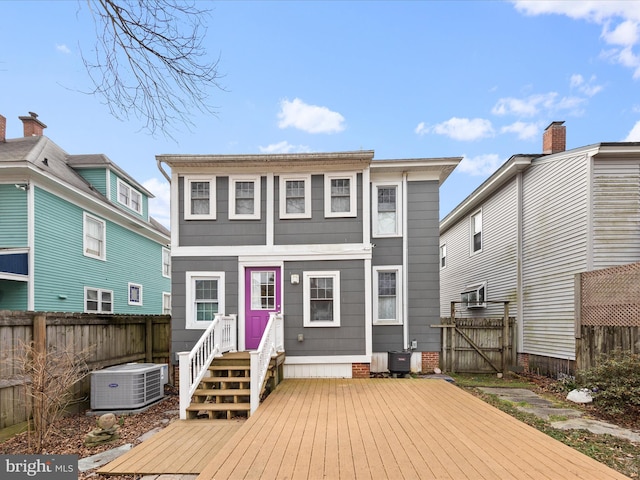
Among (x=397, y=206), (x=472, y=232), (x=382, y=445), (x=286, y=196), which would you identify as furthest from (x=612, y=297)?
(x=286, y=196)

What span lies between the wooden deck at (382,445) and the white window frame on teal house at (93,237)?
326 inches

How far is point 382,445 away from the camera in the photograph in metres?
3.91

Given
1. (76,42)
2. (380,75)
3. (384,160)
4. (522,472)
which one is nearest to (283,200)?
(384,160)

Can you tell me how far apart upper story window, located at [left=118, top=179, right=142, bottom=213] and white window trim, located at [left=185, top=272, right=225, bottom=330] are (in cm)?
711

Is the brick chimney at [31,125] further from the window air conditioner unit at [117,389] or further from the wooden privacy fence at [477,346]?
the wooden privacy fence at [477,346]

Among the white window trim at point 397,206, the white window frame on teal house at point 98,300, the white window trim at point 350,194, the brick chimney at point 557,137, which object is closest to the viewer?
the white window trim at point 350,194

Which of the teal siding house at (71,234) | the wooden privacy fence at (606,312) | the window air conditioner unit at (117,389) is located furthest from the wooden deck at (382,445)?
the teal siding house at (71,234)

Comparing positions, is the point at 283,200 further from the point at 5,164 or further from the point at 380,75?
the point at 5,164

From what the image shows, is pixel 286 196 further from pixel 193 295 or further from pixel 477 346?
pixel 477 346

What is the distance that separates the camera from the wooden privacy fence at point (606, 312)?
6145mm

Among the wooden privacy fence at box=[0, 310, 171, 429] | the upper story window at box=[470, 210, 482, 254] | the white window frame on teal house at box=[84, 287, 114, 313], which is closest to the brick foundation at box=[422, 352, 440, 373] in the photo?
the upper story window at box=[470, 210, 482, 254]

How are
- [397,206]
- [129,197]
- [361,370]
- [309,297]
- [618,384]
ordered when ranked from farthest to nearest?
[129,197], [397,206], [309,297], [361,370], [618,384]

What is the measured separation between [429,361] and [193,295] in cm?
632

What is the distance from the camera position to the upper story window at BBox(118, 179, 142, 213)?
516 inches
